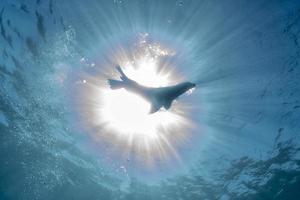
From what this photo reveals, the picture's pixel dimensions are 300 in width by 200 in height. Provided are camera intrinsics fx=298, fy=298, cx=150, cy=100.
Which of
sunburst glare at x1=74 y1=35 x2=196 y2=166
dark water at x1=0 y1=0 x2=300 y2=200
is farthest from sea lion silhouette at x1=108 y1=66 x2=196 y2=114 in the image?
sunburst glare at x1=74 y1=35 x2=196 y2=166

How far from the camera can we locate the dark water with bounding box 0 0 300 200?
9.66m

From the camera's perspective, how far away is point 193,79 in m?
11.0

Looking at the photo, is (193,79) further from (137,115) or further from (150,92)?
(150,92)

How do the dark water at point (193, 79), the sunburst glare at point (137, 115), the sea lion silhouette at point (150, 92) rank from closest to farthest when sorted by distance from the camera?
the sea lion silhouette at point (150, 92) → the dark water at point (193, 79) → the sunburst glare at point (137, 115)

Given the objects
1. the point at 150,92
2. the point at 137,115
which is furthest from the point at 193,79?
the point at 150,92

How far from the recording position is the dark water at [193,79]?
31.7 ft

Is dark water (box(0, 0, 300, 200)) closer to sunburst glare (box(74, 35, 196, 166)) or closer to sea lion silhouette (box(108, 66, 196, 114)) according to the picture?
sunburst glare (box(74, 35, 196, 166))

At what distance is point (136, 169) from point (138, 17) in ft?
37.2

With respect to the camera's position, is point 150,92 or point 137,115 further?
point 137,115

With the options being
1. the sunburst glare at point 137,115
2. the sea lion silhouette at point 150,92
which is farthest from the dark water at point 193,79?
the sea lion silhouette at point 150,92

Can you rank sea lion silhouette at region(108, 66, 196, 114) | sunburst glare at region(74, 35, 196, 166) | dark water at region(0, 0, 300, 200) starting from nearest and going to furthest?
sea lion silhouette at region(108, 66, 196, 114) < dark water at region(0, 0, 300, 200) < sunburst glare at region(74, 35, 196, 166)

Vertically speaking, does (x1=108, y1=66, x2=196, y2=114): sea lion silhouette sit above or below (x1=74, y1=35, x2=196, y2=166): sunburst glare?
below

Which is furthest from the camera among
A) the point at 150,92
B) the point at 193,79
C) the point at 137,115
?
the point at 137,115

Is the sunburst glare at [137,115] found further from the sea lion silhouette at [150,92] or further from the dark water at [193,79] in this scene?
the sea lion silhouette at [150,92]
